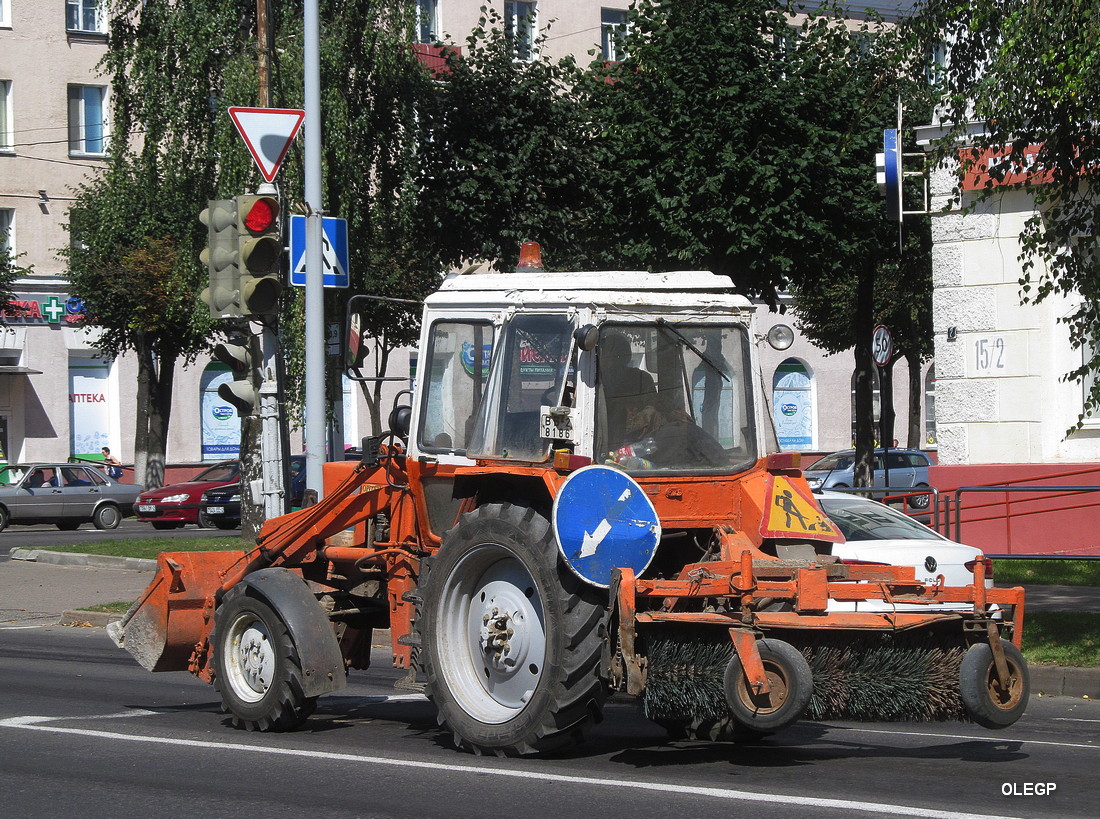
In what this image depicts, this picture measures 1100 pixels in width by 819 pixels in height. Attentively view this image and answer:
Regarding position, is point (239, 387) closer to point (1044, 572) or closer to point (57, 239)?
point (1044, 572)

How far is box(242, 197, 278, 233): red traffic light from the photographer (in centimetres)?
1120

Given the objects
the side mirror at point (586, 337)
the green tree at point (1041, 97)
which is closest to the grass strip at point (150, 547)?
the green tree at point (1041, 97)

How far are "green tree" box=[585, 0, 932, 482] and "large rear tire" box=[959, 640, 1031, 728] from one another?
1443 centimetres

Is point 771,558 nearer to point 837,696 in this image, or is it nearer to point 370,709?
point 837,696

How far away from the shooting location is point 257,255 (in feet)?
36.5

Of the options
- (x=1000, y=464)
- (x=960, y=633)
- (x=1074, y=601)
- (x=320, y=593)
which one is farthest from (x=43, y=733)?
(x=1000, y=464)

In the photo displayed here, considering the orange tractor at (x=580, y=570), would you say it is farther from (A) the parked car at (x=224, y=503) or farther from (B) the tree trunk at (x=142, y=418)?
(B) the tree trunk at (x=142, y=418)

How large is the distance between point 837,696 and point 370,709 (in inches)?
156

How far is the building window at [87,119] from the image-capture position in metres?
43.0

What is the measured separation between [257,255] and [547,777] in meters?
5.60

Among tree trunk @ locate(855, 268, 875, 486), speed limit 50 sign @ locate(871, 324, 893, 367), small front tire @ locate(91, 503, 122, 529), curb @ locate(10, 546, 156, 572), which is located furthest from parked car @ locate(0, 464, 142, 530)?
speed limit 50 sign @ locate(871, 324, 893, 367)

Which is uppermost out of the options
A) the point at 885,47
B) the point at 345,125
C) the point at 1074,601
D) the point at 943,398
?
the point at 885,47

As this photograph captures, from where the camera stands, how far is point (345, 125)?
867 inches

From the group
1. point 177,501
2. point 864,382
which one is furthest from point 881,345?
point 177,501
